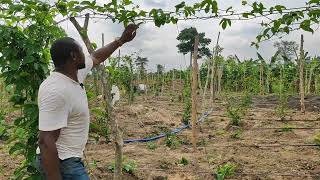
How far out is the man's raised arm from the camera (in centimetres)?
364

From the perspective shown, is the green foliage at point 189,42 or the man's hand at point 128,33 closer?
the man's hand at point 128,33

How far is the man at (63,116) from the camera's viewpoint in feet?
8.41

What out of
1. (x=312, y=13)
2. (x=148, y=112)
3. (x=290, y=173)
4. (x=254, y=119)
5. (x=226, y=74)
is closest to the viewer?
(x=312, y=13)

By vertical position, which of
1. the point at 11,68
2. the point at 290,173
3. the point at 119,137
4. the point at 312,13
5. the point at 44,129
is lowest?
the point at 290,173

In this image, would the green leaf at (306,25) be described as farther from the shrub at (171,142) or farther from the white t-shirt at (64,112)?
the shrub at (171,142)

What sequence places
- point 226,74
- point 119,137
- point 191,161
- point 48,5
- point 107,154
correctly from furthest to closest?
1. point 226,74
2. point 107,154
3. point 191,161
4. point 119,137
5. point 48,5

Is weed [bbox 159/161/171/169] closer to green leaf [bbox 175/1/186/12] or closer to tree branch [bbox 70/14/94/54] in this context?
tree branch [bbox 70/14/94/54]

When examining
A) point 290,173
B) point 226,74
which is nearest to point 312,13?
point 290,173

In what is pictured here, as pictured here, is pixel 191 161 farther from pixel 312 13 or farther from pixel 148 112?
pixel 148 112

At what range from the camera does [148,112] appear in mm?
13141

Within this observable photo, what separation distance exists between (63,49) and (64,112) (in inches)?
15.9

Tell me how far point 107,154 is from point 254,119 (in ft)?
18.1

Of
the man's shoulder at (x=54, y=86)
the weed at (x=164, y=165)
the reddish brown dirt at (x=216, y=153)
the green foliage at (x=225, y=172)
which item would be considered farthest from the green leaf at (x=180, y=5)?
the weed at (x=164, y=165)

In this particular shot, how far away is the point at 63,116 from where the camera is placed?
2588 mm
